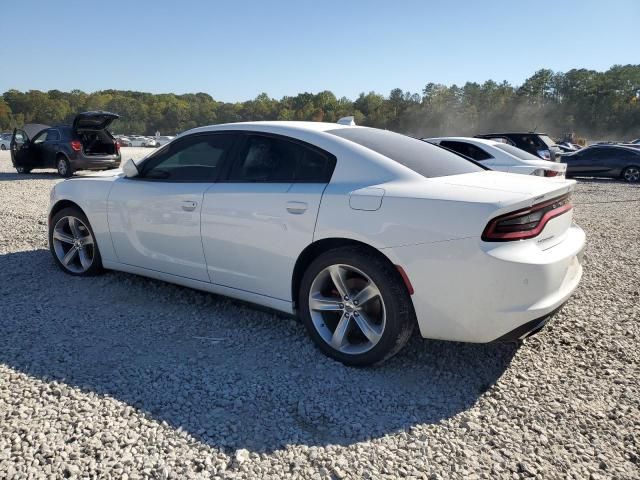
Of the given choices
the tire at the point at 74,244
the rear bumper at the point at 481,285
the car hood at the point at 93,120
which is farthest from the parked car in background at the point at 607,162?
the tire at the point at 74,244

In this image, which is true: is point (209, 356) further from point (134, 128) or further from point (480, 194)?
point (134, 128)

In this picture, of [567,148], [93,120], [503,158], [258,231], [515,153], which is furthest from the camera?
[567,148]

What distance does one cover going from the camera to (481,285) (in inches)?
101

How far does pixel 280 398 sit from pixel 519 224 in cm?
165

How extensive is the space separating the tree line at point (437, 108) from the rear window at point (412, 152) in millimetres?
89572

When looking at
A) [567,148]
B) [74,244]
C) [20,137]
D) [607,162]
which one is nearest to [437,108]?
[567,148]

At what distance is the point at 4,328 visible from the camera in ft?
11.5

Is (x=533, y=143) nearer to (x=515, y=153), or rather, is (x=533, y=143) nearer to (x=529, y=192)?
(x=515, y=153)

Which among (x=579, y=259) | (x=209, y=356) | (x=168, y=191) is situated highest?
(x=168, y=191)

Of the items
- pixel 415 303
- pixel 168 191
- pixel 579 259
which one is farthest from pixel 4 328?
pixel 579 259

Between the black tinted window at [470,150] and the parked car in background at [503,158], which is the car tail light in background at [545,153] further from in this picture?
the black tinted window at [470,150]

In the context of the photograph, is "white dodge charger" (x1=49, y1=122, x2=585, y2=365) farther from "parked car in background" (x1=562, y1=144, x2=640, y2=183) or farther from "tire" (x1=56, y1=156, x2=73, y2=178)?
"parked car in background" (x1=562, y1=144, x2=640, y2=183)

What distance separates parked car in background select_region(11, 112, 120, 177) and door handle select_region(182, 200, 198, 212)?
36.3 ft

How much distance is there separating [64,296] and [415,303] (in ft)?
10.3
